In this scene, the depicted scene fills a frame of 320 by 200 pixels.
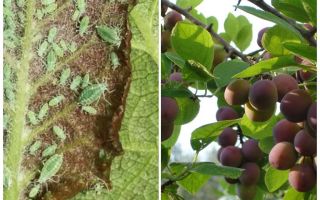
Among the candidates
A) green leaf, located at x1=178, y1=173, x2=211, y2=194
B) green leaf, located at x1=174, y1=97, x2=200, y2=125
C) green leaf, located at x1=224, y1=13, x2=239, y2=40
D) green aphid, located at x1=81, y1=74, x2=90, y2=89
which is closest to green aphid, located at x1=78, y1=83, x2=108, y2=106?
green aphid, located at x1=81, y1=74, x2=90, y2=89

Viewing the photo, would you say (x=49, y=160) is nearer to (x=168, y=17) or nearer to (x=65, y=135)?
(x=65, y=135)

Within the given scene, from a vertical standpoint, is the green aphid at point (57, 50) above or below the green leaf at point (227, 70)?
above

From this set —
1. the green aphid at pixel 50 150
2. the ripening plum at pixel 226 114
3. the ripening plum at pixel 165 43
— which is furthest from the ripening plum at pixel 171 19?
the green aphid at pixel 50 150

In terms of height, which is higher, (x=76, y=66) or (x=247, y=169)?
(x=76, y=66)

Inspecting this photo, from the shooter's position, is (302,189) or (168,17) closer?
(302,189)

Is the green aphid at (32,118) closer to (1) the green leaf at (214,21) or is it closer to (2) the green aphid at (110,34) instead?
(2) the green aphid at (110,34)

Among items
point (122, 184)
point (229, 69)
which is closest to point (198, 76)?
point (229, 69)

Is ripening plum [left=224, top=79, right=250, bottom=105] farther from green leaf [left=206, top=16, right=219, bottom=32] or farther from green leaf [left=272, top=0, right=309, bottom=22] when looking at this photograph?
green leaf [left=206, top=16, right=219, bottom=32]
